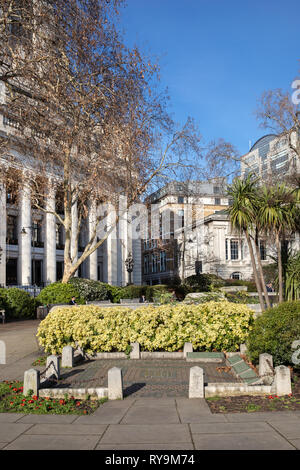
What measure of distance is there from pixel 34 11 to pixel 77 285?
1776 centimetres

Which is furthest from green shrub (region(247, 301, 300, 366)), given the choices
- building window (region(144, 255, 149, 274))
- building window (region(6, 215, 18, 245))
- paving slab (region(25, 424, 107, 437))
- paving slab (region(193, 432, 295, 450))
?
building window (region(144, 255, 149, 274))

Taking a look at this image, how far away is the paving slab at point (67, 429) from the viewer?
673 centimetres

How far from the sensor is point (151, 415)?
772cm

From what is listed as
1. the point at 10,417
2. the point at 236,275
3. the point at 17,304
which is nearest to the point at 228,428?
the point at 10,417

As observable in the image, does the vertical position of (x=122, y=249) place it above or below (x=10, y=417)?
above

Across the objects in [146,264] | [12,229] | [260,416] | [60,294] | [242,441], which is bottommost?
[260,416]

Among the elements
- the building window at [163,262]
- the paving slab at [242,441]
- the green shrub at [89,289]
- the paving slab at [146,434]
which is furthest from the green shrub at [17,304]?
the building window at [163,262]

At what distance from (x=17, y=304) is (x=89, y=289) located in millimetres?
4569

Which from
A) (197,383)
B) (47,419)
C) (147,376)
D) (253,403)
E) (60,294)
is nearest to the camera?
(47,419)

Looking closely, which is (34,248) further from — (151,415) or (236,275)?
(151,415)

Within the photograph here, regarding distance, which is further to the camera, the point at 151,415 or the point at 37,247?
the point at 37,247

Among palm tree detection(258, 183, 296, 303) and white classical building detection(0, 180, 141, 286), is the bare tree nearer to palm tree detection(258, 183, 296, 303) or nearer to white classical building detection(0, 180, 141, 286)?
palm tree detection(258, 183, 296, 303)
